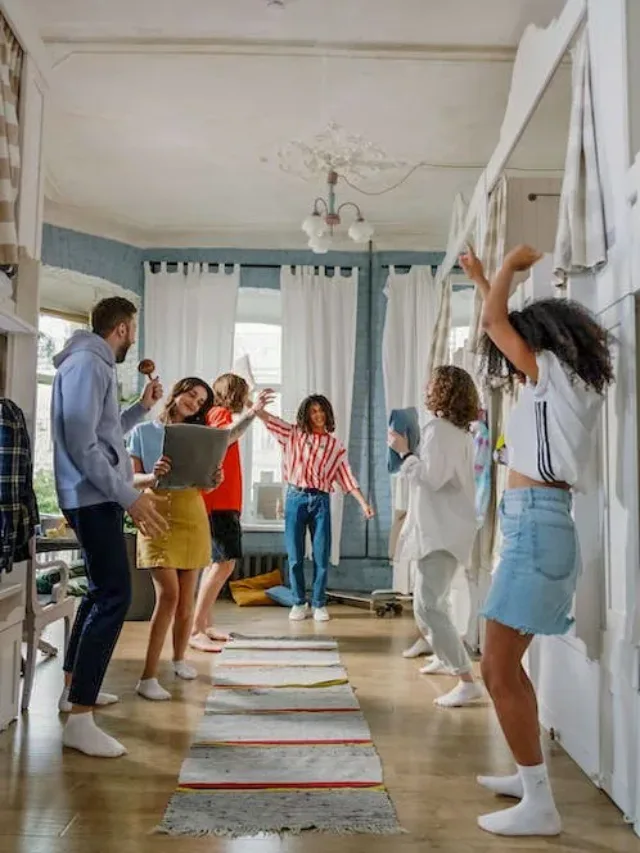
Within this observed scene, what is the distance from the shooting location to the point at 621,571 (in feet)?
6.60

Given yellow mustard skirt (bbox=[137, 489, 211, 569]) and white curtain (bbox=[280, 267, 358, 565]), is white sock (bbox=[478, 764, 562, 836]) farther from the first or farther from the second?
white curtain (bbox=[280, 267, 358, 565])

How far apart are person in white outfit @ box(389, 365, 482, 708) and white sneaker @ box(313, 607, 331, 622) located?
1.77 meters

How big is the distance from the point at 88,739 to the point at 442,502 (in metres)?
1.60

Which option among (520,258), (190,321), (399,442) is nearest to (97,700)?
(399,442)

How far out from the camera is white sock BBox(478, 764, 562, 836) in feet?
6.03

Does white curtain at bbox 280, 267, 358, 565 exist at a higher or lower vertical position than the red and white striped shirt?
higher

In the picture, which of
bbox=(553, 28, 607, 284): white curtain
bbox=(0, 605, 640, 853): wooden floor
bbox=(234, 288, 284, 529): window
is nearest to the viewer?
bbox=(0, 605, 640, 853): wooden floor

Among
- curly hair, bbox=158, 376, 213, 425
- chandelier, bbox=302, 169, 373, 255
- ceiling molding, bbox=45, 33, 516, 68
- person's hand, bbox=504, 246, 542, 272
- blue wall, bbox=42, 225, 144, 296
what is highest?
ceiling molding, bbox=45, 33, 516, 68

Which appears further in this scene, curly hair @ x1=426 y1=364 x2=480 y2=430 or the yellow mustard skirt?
curly hair @ x1=426 y1=364 x2=480 y2=430

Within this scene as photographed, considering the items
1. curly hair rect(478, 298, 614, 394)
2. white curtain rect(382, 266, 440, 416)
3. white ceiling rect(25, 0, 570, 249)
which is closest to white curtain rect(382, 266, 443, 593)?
white curtain rect(382, 266, 440, 416)

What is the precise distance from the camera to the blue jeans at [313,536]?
197 inches

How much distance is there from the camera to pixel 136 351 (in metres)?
6.28

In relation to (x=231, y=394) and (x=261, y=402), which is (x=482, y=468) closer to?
(x=261, y=402)

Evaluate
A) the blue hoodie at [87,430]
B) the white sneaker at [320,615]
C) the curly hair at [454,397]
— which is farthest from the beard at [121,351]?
the white sneaker at [320,615]
